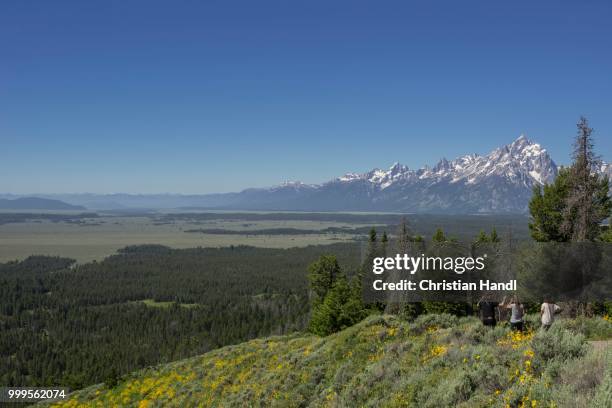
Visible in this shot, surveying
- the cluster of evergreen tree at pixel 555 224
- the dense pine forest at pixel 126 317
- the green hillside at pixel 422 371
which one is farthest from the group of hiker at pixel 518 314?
the dense pine forest at pixel 126 317

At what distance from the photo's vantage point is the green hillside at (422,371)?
8383mm

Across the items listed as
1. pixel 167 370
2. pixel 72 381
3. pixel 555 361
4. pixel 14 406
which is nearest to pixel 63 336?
pixel 14 406

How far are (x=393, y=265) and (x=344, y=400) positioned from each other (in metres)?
17.8

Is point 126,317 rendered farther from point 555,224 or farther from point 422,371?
point 422,371

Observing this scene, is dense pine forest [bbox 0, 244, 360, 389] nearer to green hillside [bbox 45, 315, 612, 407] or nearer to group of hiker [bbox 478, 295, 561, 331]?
green hillside [bbox 45, 315, 612, 407]

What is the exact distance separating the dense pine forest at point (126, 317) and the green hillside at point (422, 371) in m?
18.6

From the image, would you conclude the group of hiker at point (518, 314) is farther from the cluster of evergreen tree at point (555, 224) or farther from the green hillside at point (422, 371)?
the cluster of evergreen tree at point (555, 224)

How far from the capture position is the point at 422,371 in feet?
38.9

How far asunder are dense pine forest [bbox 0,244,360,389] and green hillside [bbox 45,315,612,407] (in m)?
18.6

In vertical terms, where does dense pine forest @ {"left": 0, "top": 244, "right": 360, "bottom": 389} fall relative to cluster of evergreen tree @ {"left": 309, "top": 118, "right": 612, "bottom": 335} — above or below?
below

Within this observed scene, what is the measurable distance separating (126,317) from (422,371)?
128041mm

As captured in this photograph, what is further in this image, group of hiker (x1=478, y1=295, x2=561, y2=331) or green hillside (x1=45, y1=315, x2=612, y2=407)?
group of hiker (x1=478, y1=295, x2=561, y2=331)

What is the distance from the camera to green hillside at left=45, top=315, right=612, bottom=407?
838cm

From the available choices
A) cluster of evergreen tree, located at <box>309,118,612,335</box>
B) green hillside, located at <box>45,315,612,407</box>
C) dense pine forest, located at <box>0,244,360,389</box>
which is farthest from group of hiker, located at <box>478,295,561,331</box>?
dense pine forest, located at <box>0,244,360,389</box>
